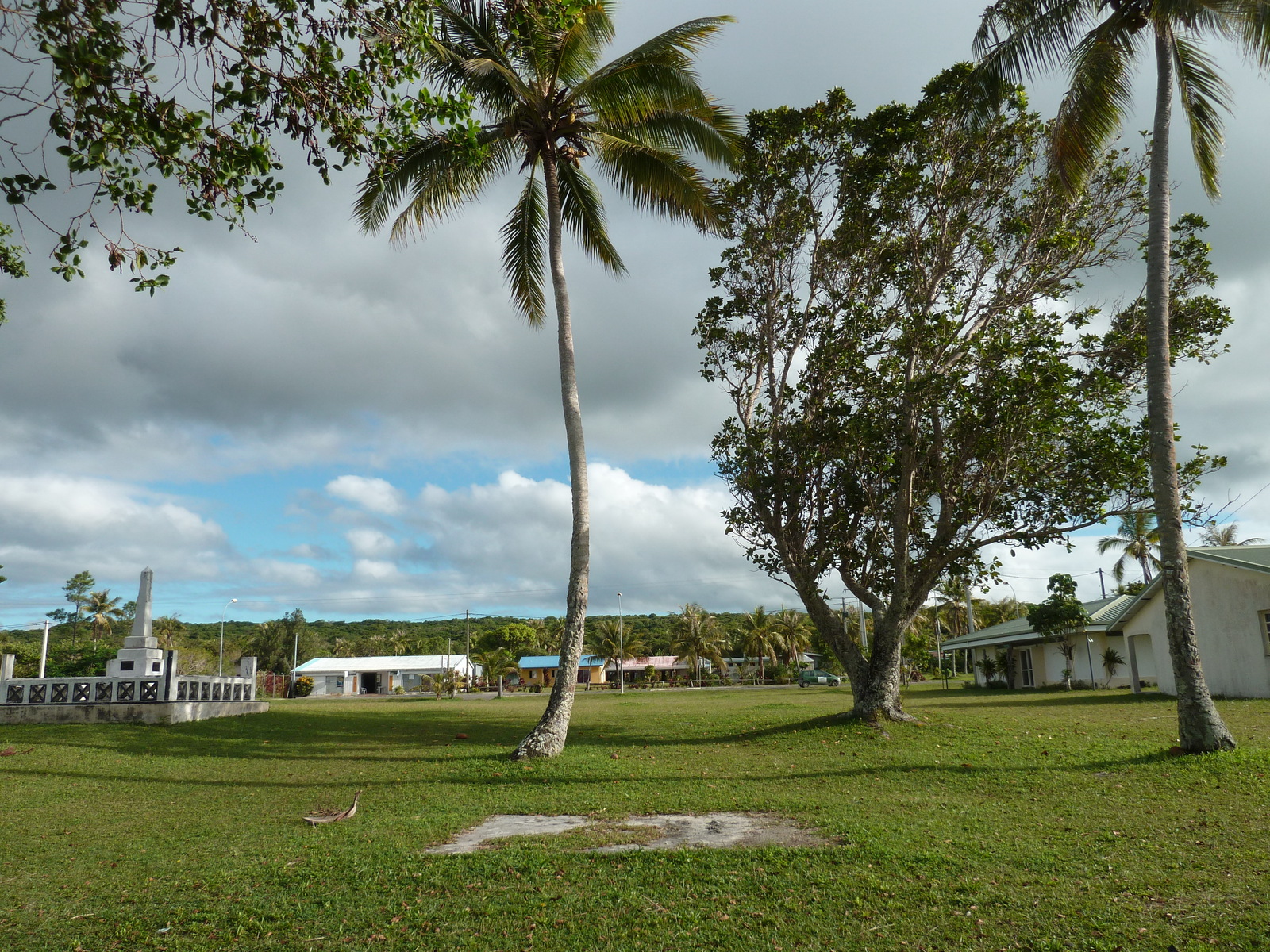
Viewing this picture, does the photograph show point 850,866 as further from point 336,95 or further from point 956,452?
point 956,452

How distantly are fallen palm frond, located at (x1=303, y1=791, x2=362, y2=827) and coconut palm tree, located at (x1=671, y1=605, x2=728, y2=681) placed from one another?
218ft

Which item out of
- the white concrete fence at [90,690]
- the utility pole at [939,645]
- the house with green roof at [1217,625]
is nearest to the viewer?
the white concrete fence at [90,690]

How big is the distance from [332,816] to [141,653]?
47.1 ft

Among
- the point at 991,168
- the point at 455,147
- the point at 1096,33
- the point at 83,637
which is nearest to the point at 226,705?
the point at 455,147

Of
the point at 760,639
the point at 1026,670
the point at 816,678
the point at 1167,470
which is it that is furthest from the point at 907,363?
the point at 760,639

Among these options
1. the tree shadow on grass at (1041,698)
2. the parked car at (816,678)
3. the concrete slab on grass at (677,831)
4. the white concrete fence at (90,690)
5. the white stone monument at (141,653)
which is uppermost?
the white stone monument at (141,653)

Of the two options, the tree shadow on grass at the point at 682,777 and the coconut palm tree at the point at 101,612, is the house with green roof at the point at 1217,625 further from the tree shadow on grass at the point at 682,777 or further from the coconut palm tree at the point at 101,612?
the coconut palm tree at the point at 101,612

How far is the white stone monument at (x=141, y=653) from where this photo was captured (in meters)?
20.6

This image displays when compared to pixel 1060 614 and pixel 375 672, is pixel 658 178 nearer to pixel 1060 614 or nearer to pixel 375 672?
pixel 1060 614

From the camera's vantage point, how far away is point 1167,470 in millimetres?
12672

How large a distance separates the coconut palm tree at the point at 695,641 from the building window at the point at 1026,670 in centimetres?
3757

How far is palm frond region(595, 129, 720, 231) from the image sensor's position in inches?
645

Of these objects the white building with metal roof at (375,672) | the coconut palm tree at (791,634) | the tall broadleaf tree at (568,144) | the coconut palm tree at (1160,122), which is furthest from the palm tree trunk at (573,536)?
the coconut palm tree at (791,634)

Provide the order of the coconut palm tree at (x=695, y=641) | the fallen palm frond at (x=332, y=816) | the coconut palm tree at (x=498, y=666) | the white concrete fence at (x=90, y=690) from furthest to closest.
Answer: the coconut palm tree at (x=695, y=641) → the coconut palm tree at (x=498, y=666) → the white concrete fence at (x=90, y=690) → the fallen palm frond at (x=332, y=816)
